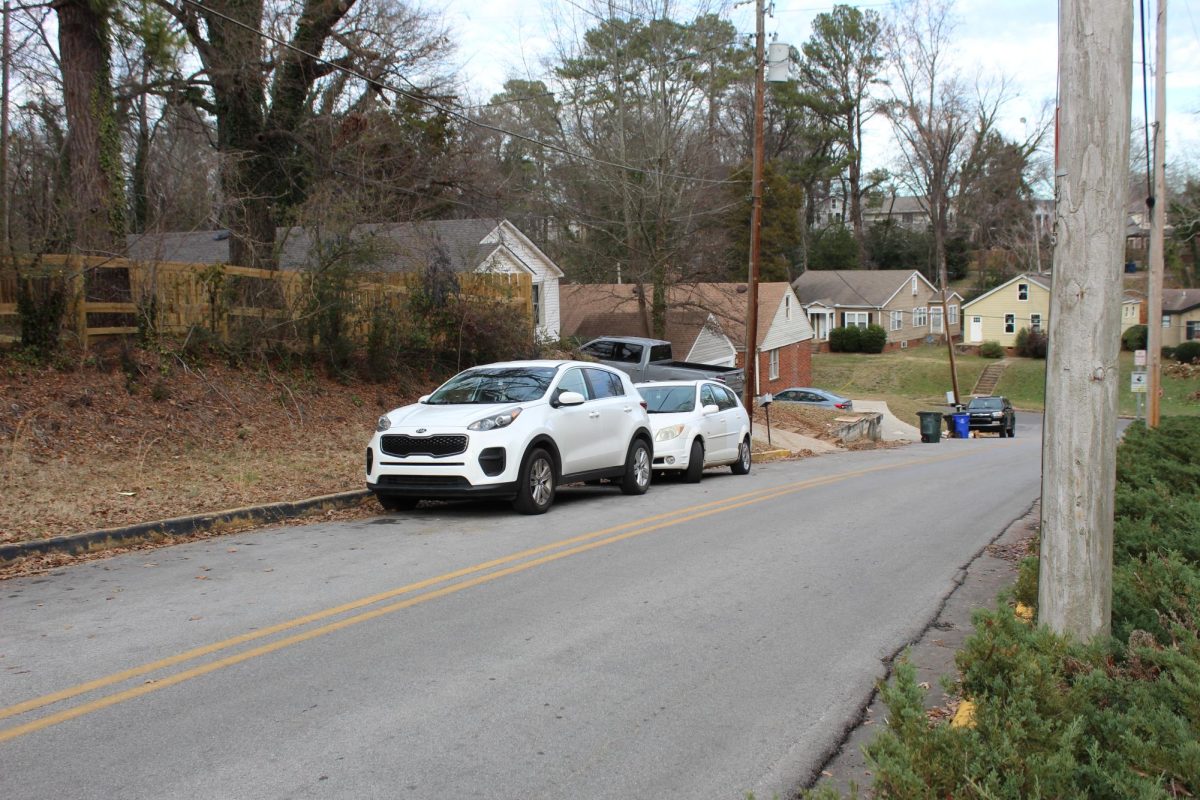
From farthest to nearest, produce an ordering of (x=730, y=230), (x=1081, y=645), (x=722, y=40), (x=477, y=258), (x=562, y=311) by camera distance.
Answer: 1. (x=730, y=230)
2. (x=562, y=311)
3. (x=722, y=40)
4. (x=477, y=258)
5. (x=1081, y=645)

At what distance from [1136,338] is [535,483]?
58737mm

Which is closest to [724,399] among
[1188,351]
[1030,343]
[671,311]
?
[671,311]

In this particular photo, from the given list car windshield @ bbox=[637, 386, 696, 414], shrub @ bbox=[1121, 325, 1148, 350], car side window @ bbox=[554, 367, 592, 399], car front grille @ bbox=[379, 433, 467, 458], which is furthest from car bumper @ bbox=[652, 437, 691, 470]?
shrub @ bbox=[1121, 325, 1148, 350]

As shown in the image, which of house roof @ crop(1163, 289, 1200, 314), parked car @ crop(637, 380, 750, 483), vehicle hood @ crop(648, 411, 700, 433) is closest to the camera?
parked car @ crop(637, 380, 750, 483)

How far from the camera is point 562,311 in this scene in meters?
47.2

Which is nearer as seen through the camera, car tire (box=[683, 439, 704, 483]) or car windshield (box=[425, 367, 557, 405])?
car windshield (box=[425, 367, 557, 405])

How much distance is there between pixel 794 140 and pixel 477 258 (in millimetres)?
57907

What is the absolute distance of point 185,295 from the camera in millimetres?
16688

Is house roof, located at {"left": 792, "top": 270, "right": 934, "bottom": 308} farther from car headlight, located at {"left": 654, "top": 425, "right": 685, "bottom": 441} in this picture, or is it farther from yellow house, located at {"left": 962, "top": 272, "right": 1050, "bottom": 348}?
car headlight, located at {"left": 654, "top": 425, "right": 685, "bottom": 441}

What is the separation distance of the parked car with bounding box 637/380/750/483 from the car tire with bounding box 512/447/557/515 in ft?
12.5

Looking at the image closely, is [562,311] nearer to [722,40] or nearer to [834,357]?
[722,40]

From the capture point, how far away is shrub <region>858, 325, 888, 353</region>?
6906 centimetres

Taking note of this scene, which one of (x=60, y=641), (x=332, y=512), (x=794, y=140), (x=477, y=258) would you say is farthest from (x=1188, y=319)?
(x=60, y=641)

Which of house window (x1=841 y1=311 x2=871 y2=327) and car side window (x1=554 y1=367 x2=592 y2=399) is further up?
house window (x1=841 y1=311 x2=871 y2=327)
